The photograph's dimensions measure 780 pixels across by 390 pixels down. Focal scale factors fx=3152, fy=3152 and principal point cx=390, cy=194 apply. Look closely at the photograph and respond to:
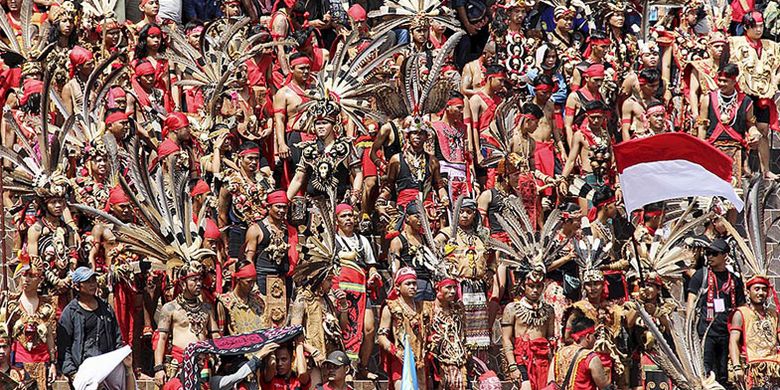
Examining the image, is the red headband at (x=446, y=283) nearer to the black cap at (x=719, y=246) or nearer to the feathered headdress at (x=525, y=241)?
the feathered headdress at (x=525, y=241)

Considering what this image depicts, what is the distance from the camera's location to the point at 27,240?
1304 inches

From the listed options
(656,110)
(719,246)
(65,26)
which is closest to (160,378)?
(65,26)

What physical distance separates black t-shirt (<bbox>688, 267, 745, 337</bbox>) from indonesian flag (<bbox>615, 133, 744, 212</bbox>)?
89 centimetres

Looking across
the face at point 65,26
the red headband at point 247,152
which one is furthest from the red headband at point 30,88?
the red headband at point 247,152

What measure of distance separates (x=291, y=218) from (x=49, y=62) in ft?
11.6

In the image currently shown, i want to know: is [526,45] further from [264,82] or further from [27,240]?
[27,240]

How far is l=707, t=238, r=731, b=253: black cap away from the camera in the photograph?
115 ft

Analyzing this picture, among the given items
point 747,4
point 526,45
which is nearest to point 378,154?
point 526,45

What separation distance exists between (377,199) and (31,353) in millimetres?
4615

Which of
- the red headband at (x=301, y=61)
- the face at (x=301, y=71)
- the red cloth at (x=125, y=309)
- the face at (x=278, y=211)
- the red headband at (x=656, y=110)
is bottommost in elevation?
the red cloth at (x=125, y=309)

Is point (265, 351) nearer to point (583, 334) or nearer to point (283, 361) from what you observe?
point (283, 361)

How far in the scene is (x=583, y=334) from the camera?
3416cm

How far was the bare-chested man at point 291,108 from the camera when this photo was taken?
35209 mm

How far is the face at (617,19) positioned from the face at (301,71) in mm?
4118
